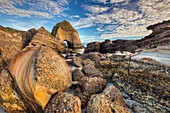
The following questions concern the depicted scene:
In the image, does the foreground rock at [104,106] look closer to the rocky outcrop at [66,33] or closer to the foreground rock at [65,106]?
the foreground rock at [65,106]

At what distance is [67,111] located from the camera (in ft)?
3.88

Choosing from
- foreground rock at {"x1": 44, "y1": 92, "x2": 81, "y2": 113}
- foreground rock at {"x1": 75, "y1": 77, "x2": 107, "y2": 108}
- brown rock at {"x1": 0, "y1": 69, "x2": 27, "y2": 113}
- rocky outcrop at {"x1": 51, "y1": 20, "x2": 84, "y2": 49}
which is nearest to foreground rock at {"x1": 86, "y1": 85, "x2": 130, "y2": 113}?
foreground rock at {"x1": 44, "y1": 92, "x2": 81, "y2": 113}

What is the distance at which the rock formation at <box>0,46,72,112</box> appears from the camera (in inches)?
58.2

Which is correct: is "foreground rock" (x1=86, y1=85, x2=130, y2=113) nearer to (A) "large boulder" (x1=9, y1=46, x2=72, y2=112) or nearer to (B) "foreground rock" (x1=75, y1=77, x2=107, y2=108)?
(B) "foreground rock" (x1=75, y1=77, x2=107, y2=108)

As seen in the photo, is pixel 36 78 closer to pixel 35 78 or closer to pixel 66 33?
pixel 35 78

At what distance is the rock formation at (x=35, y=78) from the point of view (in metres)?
1.48

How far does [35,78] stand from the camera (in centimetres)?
151

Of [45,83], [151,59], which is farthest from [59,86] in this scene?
[151,59]

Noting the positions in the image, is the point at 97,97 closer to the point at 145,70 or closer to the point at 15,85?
the point at 145,70

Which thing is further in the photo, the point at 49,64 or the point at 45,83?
the point at 49,64

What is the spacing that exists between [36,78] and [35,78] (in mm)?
34

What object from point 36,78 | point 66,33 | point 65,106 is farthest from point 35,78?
point 66,33

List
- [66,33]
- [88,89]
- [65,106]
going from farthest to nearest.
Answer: [66,33]
[88,89]
[65,106]

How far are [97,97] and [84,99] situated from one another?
496 millimetres
